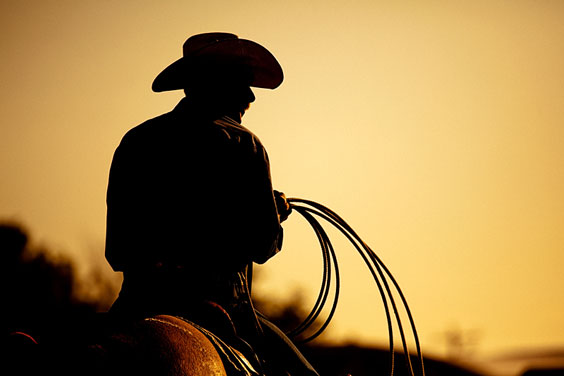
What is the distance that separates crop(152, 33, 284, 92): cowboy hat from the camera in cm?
445

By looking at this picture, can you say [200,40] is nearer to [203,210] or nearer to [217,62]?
[217,62]

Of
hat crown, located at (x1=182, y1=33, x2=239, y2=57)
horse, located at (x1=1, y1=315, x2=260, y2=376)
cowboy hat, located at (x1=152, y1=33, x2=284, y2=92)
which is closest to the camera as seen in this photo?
horse, located at (x1=1, y1=315, x2=260, y2=376)

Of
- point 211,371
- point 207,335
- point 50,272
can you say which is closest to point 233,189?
point 207,335


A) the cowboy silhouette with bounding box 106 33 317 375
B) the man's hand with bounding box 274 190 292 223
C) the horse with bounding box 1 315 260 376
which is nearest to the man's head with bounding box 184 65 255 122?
the cowboy silhouette with bounding box 106 33 317 375

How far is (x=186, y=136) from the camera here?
4105 millimetres

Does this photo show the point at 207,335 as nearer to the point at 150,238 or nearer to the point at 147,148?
the point at 150,238

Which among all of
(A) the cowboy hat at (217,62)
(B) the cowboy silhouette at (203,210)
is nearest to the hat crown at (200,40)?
(A) the cowboy hat at (217,62)

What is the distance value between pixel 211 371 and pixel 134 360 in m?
0.40

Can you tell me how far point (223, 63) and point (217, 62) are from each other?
0.04 metres

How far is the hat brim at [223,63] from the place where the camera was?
4.47 metres

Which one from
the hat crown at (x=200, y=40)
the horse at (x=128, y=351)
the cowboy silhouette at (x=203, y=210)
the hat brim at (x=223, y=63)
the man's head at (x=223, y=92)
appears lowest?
the horse at (x=128, y=351)

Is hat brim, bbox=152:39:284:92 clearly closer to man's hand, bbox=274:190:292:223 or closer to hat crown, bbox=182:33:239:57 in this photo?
hat crown, bbox=182:33:239:57

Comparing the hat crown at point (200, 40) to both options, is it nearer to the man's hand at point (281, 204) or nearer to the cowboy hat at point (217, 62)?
the cowboy hat at point (217, 62)

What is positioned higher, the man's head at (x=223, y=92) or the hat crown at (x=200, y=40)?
the hat crown at (x=200, y=40)
